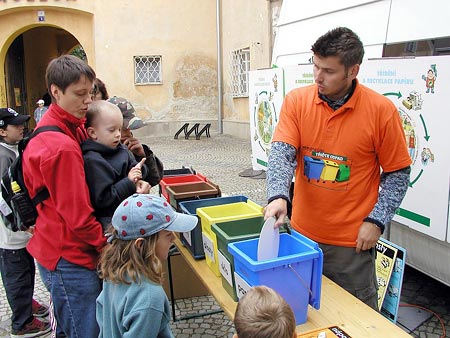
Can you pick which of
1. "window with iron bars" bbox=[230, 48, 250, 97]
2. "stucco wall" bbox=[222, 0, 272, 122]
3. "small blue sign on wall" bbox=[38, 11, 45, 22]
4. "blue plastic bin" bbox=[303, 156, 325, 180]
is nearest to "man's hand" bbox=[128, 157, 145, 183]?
"blue plastic bin" bbox=[303, 156, 325, 180]

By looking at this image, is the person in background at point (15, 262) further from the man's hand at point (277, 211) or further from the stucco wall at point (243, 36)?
the stucco wall at point (243, 36)

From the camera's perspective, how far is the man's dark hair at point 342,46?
6.72 feet

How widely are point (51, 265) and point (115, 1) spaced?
1384cm

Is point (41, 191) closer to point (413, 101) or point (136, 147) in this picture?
point (136, 147)

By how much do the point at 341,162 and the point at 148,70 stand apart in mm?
13588

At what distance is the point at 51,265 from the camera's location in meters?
2.06

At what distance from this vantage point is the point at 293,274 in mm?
1862

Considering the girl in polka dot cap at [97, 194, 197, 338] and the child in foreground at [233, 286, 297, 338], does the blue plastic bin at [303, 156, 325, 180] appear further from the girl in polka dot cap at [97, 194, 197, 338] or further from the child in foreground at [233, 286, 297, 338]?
the child in foreground at [233, 286, 297, 338]

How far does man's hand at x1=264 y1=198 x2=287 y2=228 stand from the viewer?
6.50ft

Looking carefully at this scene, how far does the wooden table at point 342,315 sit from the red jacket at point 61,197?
25.1 inches

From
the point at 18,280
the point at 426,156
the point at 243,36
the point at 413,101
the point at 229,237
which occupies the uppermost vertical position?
the point at 243,36

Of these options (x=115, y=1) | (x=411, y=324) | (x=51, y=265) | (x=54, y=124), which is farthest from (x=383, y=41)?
(x=115, y=1)

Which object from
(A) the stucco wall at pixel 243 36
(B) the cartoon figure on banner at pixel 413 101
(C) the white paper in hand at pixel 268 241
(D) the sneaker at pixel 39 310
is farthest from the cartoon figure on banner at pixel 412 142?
(A) the stucco wall at pixel 243 36

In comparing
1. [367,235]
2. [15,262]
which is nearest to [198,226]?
[367,235]
